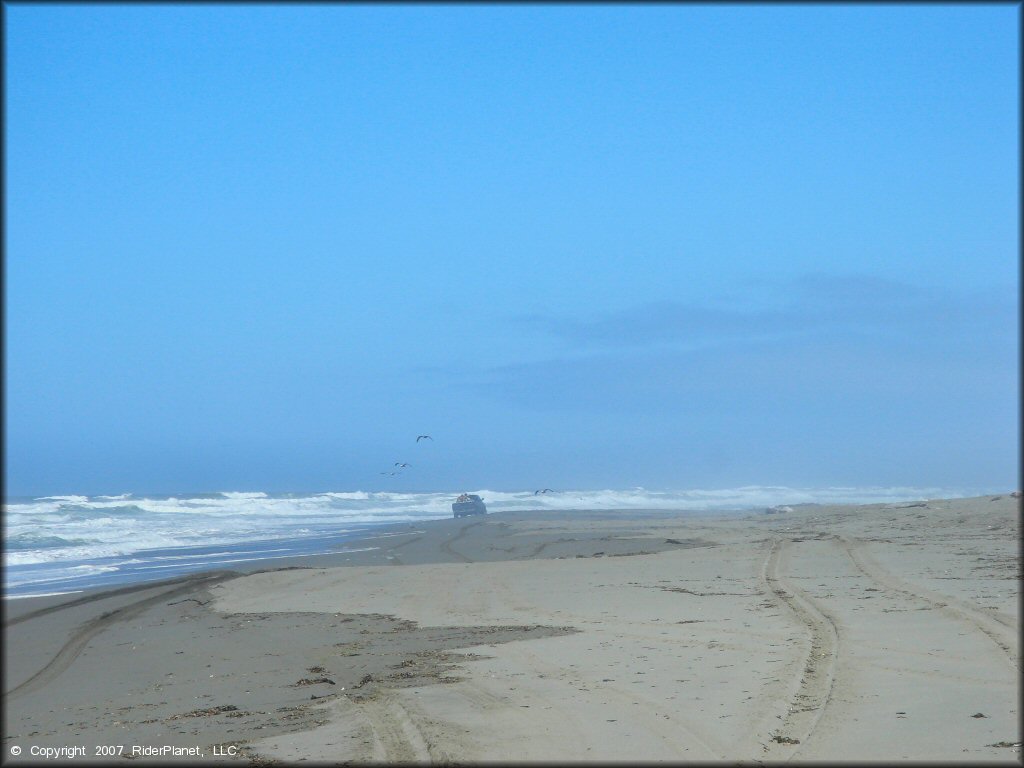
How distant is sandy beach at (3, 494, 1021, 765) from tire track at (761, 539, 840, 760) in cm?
3

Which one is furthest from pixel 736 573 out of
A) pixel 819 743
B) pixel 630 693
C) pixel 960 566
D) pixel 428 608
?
pixel 819 743

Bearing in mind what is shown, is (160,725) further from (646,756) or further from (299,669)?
(646,756)

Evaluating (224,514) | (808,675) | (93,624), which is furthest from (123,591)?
(224,514)

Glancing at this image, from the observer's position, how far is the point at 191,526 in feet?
117

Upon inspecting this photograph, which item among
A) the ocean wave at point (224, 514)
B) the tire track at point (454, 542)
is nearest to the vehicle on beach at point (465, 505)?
the ocean wave at point (224, 514)

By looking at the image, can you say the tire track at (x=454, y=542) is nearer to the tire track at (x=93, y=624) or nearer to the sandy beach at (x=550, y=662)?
the sandy beach at (x=550, y=662)

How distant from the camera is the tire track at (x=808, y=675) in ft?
19.7

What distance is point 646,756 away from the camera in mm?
5793

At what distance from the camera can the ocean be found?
21.7 metres

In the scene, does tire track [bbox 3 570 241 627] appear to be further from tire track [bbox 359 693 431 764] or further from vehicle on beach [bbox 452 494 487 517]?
vehicle on beach [bbox 452 494 487 517]

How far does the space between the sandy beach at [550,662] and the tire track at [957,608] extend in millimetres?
58

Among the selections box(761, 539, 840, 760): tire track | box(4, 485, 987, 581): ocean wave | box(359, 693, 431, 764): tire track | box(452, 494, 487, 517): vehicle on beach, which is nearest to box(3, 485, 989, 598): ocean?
box(4, 485, 987, 581): ocean wave

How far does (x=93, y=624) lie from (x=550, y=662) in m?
8.82

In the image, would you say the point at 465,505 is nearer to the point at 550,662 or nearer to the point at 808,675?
the point at 550,662
